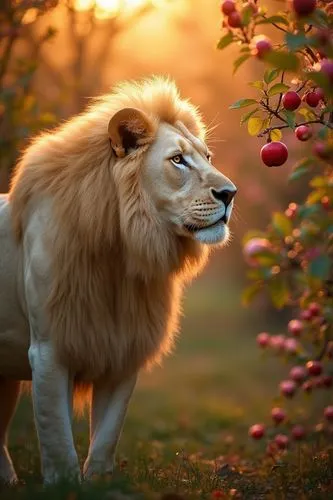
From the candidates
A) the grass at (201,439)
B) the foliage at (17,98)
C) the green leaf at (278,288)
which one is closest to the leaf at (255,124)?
the green leaf at (278,288)

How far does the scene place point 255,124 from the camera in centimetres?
381

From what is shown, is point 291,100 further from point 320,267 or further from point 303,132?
point 320,267

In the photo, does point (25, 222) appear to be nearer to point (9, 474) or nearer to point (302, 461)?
point (9, 474)

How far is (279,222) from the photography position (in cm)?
333

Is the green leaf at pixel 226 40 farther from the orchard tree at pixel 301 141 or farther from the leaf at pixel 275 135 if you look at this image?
the leaf at pixel 275 135

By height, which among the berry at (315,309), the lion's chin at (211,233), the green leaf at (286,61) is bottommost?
the berry at (315,309)

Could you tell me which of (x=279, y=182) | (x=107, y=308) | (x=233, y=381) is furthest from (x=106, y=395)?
(x=279, y=182)

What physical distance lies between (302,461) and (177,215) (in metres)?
1.69

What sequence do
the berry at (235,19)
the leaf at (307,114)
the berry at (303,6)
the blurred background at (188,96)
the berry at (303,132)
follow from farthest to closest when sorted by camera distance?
the blurred background at (188,96) → the leaf at (307,114) → the berry at (235,19) → the berry at (303,132) → the berry at (303,6)

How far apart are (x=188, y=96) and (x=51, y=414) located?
1255 centimetres

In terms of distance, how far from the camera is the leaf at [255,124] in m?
3.79

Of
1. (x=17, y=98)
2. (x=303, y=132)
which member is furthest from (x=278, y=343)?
(x=17, y=98)

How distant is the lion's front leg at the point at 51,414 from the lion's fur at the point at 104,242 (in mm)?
81

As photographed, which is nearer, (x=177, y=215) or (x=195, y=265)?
(x=177, y=215)
